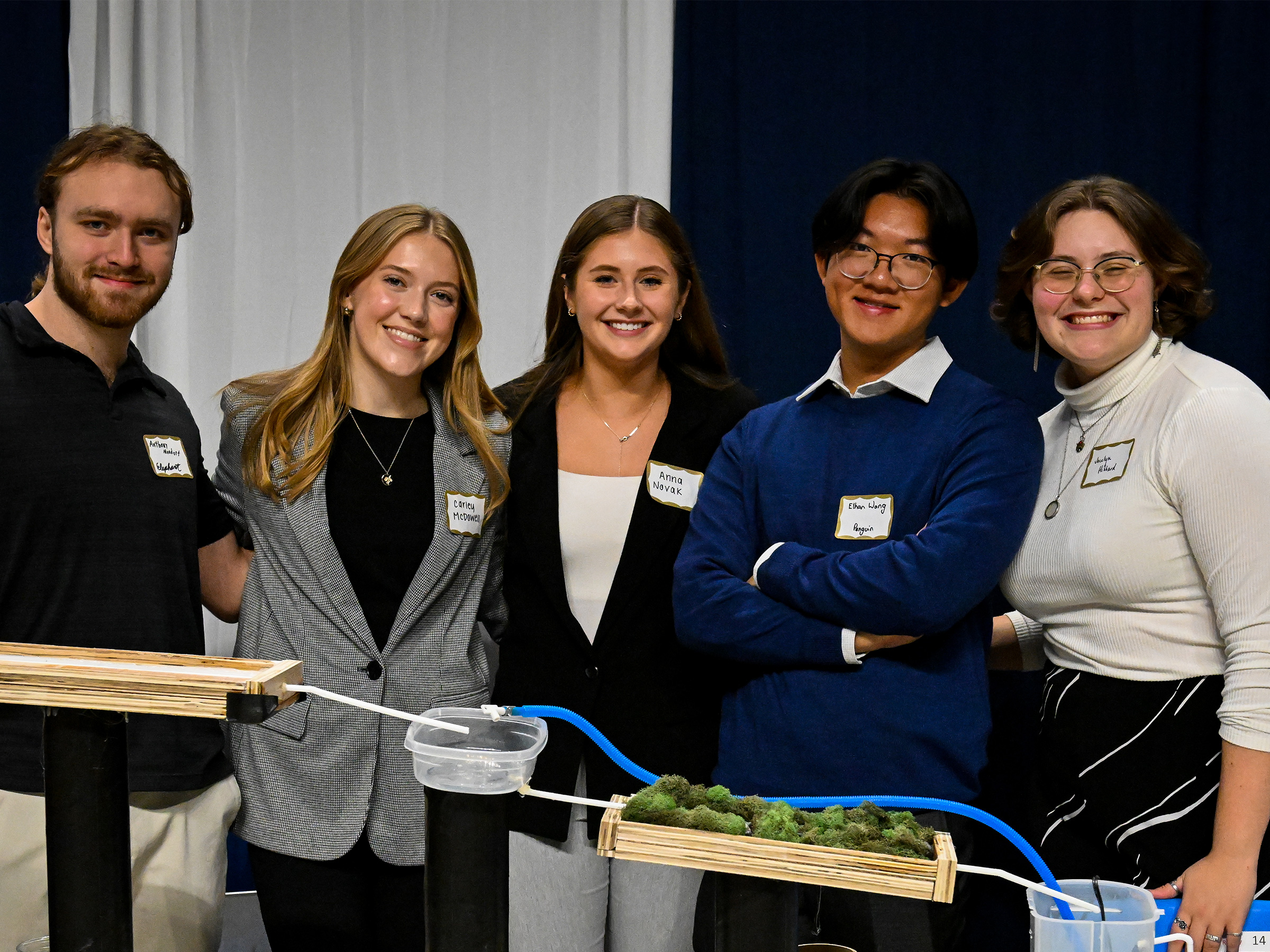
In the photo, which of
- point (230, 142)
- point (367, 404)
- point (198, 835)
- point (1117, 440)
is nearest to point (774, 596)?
point (1117, 440)

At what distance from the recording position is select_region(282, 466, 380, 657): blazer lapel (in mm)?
2217

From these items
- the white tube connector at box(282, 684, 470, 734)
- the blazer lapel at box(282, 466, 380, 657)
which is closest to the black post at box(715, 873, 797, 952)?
the white tube connector at box(282, 684, 470, 734)

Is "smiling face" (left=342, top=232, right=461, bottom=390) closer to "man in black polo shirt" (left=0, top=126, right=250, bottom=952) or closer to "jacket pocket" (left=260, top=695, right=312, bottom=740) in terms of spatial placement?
"man in black polo shirt" (left=0, top=126, right=250, bottom=952)

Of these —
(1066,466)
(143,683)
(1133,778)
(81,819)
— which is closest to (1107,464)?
(1066,466)

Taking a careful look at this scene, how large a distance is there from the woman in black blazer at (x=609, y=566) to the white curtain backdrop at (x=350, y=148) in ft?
2.93

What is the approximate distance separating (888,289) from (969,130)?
139 cm

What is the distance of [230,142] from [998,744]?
294cm

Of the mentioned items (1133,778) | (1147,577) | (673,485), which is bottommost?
(1133,778)

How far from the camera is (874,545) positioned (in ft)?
6.45

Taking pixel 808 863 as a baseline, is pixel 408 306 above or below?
above

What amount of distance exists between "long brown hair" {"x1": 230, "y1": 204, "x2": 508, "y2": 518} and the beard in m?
0.30

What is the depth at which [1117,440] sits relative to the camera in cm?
200

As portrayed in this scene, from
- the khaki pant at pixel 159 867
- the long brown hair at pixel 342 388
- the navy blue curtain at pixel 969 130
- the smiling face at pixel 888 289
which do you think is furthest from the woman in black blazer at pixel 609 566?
the navy blue curtain at pixel 969 130

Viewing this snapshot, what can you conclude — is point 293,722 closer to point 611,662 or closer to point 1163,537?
point 611,662
